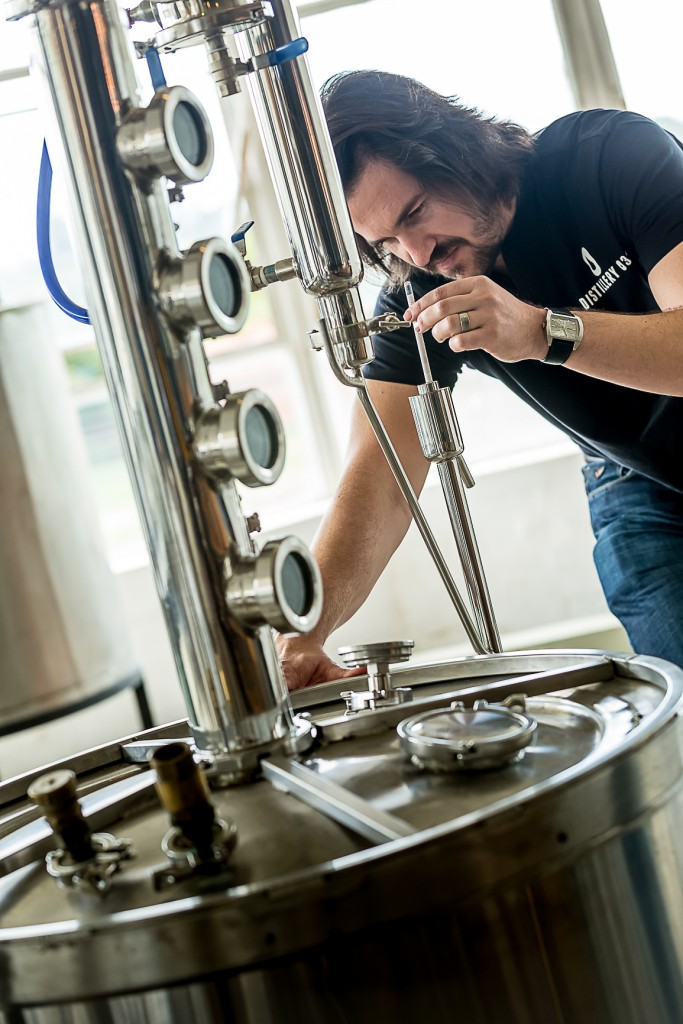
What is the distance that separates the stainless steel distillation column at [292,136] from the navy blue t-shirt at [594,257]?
840mm

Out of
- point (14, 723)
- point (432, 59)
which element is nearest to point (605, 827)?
point (14, 723)

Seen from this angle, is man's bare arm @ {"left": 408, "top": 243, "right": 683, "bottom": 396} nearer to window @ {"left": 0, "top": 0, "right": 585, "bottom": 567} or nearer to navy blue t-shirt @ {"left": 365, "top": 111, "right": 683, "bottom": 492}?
navy blue t-shirt @ {"left": 365, "top": 111, "right": 683, "bottom": 492}

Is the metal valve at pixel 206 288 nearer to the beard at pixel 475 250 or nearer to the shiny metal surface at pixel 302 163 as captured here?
the shiny metal surface at pixel 302 163

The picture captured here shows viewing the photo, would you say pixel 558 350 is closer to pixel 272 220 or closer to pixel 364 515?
pixel 364 515

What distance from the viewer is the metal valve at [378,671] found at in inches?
36.1

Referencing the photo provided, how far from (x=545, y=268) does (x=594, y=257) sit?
0.28 feet

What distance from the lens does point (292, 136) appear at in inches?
33.7

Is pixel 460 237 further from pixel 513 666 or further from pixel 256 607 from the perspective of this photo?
pixel 256 607

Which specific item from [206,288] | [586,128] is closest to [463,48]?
[586,128]

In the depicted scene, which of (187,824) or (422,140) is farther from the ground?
(422,140)

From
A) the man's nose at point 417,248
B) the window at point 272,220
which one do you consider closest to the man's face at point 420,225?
the man's nose at point 417,248

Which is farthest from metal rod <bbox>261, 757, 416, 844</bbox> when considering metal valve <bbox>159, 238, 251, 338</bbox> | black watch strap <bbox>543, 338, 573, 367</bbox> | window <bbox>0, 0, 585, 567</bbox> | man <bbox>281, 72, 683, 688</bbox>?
window <bbox>0, 0, 585, 567</bbox>

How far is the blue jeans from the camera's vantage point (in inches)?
71.7

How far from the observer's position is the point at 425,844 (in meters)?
A: 0.56
